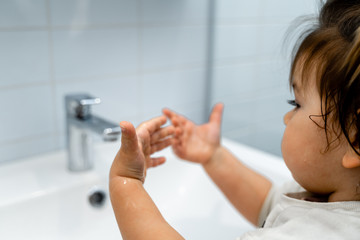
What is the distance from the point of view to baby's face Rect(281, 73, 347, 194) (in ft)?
1.46

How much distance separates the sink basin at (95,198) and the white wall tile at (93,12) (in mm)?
244

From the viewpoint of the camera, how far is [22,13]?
667mm

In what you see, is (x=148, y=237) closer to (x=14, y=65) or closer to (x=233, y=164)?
(x=233, y=164)

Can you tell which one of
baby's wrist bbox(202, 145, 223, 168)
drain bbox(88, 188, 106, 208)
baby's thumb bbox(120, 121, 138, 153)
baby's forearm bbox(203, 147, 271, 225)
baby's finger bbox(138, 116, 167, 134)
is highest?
baby's thumb bbox(120, 121, 138, 153)

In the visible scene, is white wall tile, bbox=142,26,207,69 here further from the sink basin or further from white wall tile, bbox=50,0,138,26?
the sink basin

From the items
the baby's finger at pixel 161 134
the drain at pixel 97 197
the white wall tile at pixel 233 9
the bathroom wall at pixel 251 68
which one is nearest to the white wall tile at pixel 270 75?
the bathroom wall at pixel 251 68

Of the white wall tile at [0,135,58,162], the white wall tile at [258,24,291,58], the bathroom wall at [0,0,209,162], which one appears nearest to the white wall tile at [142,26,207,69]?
the bathroom wall at [0,0,209,162]

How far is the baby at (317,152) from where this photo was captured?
41 centimetres

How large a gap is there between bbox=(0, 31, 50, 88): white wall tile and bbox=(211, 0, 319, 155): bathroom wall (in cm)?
43

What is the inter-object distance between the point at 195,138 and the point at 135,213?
258mm

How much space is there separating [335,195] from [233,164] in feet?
0.74

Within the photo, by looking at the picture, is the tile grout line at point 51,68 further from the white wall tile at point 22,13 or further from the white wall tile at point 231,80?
the white wall tile at point 231,80

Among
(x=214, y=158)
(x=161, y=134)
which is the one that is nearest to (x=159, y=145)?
(x=161, y=134)

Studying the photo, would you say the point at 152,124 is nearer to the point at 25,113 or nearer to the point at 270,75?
the point at 25,113
